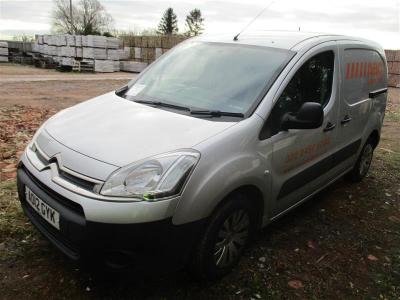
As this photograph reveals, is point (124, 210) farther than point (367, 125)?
No

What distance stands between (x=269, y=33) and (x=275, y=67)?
2.46 feet

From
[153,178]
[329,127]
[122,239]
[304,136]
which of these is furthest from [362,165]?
[122,239]

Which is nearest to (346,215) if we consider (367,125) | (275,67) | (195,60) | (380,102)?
(367,125)

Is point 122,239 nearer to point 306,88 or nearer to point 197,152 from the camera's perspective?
point 197,152

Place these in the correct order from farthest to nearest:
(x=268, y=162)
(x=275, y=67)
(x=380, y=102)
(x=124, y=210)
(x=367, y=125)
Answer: (x=380, y=102) → (x=367, y=125) → (x=275, y=67) → (x=268, y=162) → (x=124, y=210)

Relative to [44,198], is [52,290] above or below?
below

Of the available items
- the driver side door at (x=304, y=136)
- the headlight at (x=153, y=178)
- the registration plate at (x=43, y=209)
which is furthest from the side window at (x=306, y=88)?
the registration plate at (x=43, y=209)

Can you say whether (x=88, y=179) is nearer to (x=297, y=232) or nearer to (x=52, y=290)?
(x=52, y=290)

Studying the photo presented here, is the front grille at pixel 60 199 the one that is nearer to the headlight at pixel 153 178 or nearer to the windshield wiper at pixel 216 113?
the headlight at pixel 153 178

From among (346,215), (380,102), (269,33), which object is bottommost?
(346,215)

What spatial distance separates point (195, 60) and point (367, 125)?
86.5 inches

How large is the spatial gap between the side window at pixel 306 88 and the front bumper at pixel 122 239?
99 centimetres

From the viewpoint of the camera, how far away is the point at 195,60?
11.6 ft

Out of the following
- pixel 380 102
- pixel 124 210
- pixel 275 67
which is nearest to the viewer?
pixel 124 210
